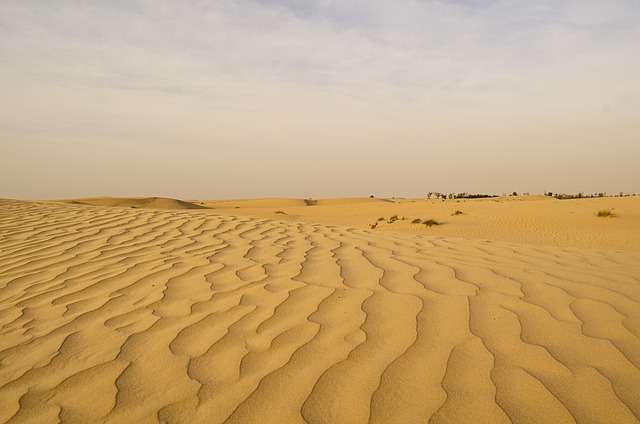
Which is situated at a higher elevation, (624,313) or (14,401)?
(624,313)

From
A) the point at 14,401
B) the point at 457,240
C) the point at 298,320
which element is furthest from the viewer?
the point at 457,240

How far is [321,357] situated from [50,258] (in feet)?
11.9

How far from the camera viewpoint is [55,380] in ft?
6.75

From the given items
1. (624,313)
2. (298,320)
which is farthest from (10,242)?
(624,313)

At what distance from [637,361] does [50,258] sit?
4.78m

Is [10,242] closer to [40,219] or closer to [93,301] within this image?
[40,219]

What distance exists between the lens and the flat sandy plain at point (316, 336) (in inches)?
69.6

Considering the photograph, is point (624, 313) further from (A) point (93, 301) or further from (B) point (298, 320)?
(A) point (93, 301)

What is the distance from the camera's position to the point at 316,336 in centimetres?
239

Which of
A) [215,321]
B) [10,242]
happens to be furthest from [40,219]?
[215,321]

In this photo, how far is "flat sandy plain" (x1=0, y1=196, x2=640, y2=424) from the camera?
69.6 inches

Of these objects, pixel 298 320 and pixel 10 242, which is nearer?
pixel 298 320

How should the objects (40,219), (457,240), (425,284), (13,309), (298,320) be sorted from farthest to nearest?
1. (40,219)
2. (457,240)
3. (425,284)
4. (13,309)
5. (298,320)

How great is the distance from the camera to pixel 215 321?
8.79 ft
